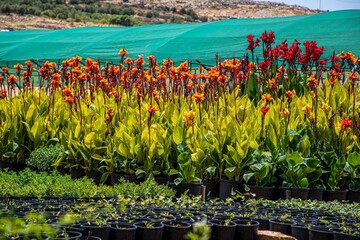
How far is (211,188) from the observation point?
285 inches

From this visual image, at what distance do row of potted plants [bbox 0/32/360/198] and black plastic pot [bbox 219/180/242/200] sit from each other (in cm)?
11

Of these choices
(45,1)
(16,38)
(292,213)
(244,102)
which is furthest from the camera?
(45,1)

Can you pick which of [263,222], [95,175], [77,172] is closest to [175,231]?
[263,222]

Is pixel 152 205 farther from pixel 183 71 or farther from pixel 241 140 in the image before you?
pixel 183 71

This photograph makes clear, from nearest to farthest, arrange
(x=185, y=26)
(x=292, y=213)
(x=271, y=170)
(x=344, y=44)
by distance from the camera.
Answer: (x=292, y=213) < (x=271, y=170) < (x=344, y=44) < (x=185, y=26)

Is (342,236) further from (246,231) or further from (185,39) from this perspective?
(185,39)

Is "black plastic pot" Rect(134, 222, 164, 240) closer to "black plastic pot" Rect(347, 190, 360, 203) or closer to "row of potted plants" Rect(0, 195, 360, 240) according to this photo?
"row of potted plants" Rect(0, 195, 360, 240)

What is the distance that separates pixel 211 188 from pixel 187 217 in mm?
2171

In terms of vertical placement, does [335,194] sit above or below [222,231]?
below

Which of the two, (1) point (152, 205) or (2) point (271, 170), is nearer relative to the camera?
(1) point (152, 205)

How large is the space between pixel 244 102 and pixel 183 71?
32.9 inches

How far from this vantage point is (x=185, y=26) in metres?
22.8

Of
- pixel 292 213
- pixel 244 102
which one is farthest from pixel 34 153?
pixel 292 213

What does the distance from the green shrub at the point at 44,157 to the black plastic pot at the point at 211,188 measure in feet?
6.26
